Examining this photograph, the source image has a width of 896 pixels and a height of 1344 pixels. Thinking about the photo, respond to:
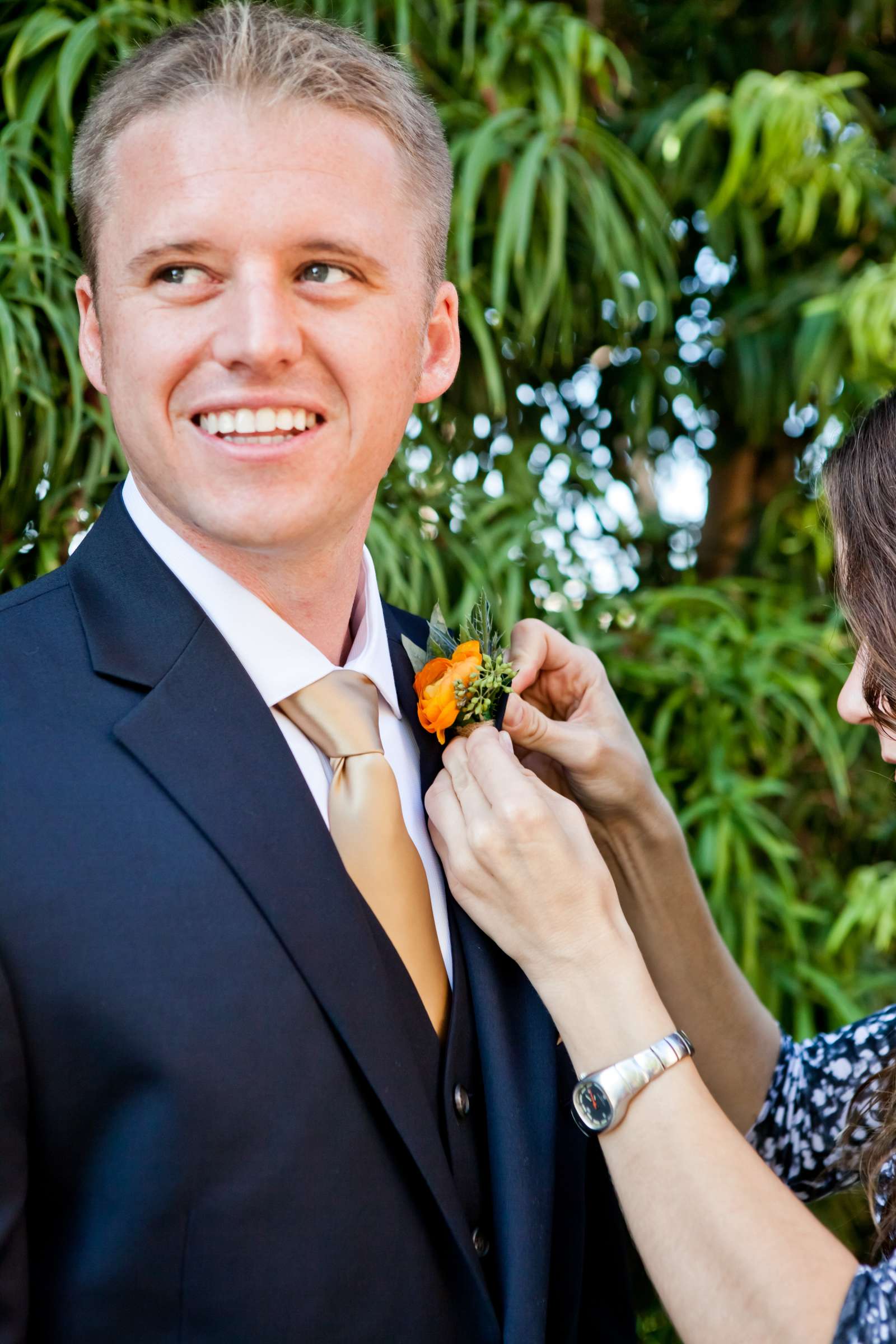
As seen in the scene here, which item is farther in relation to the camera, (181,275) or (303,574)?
(303,574)

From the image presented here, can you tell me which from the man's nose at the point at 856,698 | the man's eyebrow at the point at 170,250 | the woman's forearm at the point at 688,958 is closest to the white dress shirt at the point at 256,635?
the man's eyebrow at the point at 170,250

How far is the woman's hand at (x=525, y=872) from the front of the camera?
119 cm

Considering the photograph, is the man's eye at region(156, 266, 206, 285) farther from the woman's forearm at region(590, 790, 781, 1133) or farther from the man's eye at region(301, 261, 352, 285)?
the woman's forearm at region(590, 790, 781, 1133)

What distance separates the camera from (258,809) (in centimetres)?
105

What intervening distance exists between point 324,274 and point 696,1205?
2.97ft

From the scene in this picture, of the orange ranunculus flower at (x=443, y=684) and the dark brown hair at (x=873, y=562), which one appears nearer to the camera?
the orange ranunculus flower at (x=443, y=684)

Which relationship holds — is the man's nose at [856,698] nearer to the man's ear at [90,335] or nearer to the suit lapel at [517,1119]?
the suit lapel at [517,1119]

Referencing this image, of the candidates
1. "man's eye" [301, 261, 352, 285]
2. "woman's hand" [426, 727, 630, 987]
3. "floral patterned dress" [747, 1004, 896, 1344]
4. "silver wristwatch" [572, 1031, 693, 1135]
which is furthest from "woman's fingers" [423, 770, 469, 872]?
"floral patterned dress" [747, 1004, 896, 1344]

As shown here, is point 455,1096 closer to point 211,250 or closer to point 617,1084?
point 617,1084

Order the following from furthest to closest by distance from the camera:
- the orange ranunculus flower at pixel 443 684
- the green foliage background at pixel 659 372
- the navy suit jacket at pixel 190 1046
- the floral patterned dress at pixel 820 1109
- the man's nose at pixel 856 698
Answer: the green foliage background at pixel 659 372 → the floral patterned dress at pixel 820 1109 → the man's nose at pixel 856 698 → the orange ranunculus flower at pixel 443 684 → the navy suit jacket at pixel 190 1046

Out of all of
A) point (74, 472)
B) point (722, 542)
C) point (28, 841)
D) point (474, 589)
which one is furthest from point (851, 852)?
point (28, 841)

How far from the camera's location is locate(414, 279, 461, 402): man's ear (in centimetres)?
133

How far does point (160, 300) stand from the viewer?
42.9 inches

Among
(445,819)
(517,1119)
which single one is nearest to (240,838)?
(445,819)
